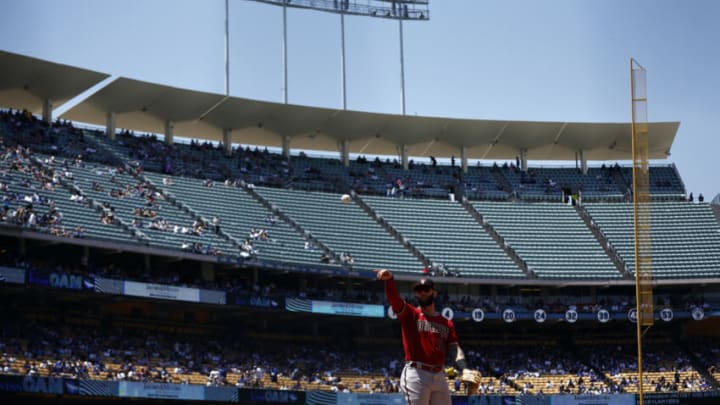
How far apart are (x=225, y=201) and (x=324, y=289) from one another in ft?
21.6

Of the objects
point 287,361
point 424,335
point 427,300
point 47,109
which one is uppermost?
point 47,109

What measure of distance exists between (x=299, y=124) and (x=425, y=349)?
48790mm

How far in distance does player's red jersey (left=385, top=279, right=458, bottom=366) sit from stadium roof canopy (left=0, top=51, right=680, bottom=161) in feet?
135

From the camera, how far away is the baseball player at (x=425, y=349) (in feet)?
35.6

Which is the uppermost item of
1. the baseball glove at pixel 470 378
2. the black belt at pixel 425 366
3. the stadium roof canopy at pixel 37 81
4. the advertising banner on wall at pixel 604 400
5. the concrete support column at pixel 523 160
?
the stadium roof canopy at pixel 37 81

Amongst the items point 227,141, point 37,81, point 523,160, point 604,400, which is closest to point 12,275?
point 37,81

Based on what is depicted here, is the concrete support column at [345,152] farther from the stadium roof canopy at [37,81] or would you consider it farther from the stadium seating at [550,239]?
the stadium roof canopy at [37,81]

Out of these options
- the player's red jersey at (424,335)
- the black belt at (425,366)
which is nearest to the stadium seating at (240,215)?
the player's red jersey at (424,335)

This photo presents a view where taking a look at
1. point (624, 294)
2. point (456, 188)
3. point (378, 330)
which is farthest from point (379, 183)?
point (624, 294)

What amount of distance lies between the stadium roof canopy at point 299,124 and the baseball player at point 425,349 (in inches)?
1617

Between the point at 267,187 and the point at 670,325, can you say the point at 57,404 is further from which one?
the point at 670,325

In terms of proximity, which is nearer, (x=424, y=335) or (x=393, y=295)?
(x=393, y=295)

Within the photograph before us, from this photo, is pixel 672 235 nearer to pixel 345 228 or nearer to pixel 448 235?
pixel 448 235

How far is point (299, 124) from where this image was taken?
59250 millimetres
